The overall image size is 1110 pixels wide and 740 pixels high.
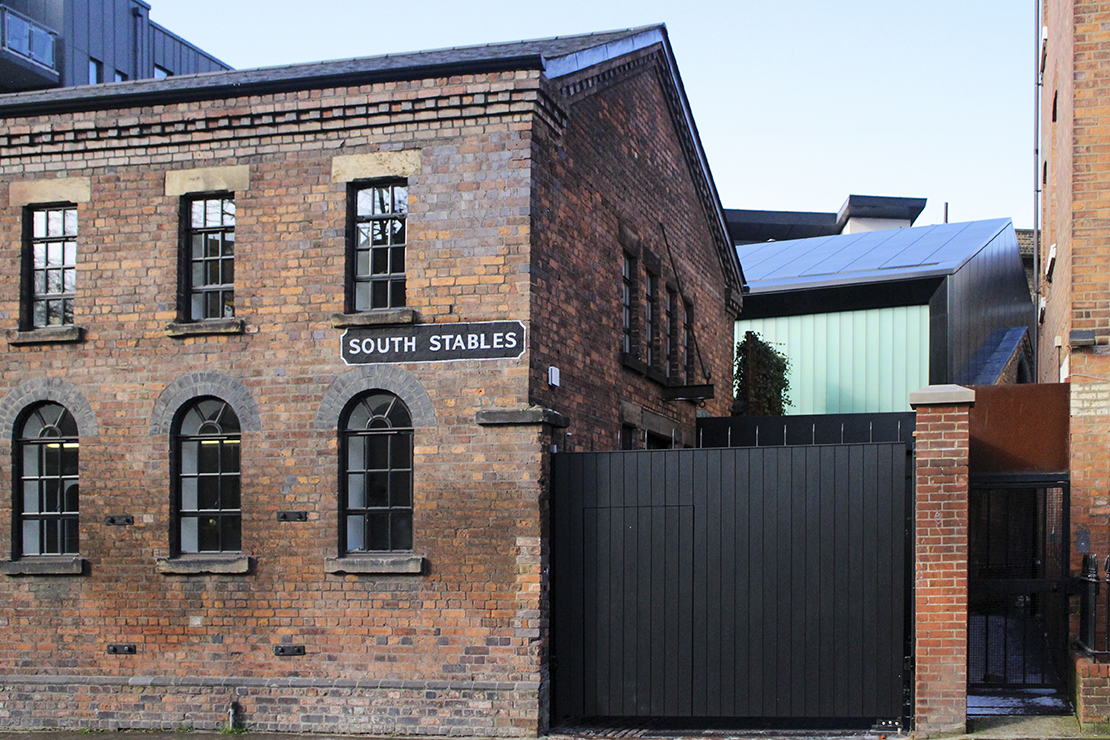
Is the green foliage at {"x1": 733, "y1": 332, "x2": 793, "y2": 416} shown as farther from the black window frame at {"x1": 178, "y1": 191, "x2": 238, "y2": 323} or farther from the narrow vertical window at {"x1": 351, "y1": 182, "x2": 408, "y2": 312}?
the black window frame at {"x1": 178, "y1": 191, "x2": 238, "y2": 323}

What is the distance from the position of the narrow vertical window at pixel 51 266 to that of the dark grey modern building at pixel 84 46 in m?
19.9

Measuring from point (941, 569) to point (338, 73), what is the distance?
7.36m

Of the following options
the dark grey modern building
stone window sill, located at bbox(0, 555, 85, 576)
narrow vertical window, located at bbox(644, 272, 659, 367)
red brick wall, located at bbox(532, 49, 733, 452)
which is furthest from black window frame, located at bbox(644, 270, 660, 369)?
the dark grey modern building

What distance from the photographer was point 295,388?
11859 mm

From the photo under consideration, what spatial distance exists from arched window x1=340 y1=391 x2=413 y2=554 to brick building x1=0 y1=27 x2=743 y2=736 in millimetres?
30

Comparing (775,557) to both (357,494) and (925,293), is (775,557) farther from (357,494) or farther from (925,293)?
(925,293)

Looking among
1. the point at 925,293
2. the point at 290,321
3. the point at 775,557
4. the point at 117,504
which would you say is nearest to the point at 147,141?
the point at 290,321

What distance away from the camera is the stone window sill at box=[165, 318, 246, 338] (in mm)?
12008

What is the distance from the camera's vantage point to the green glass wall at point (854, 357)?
24000 mm

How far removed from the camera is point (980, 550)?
1143 centimetres

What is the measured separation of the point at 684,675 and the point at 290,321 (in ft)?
17.1

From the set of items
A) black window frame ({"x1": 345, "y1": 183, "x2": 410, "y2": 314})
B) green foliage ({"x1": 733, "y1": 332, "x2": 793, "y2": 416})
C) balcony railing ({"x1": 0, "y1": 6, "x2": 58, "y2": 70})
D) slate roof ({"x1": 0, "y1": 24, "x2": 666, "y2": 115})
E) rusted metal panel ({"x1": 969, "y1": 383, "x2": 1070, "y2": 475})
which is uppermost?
balcony railing ({"x1": 0, "y1": 6, "x2": 58, "y2": 70})

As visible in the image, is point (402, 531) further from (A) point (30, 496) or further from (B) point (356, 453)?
(A) point (30, 496)

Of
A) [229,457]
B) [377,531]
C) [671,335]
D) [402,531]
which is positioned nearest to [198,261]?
[229,457]
